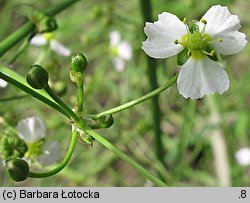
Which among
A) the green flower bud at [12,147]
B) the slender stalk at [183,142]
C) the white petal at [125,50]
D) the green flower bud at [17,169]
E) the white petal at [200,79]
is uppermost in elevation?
the white petal at [125,50]

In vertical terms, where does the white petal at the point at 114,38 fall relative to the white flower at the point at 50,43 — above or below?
above

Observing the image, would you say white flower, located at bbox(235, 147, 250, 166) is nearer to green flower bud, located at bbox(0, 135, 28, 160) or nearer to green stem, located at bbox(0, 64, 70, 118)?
green flower bud, located at bbox(0, 135, 28, 160)

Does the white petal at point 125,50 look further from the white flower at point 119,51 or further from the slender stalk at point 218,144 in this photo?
the slender stalk at point 218,144

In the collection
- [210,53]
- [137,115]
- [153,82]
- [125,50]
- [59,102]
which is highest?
[125,50]

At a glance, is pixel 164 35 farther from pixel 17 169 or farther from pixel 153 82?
pixel 153 82

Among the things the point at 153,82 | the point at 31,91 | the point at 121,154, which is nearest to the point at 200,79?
the point at 121,154

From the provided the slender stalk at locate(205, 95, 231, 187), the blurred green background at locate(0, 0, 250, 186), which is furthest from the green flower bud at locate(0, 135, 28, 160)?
the slender stalk at locate(205, 95, 231, 187)

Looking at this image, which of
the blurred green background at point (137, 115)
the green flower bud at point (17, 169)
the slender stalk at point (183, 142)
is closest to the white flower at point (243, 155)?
the blurred green background at point (137, 115)
